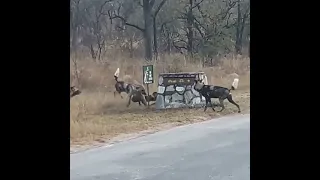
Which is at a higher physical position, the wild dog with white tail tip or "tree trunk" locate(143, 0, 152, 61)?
"tree trunk" locate(143, 0, 152, 61)

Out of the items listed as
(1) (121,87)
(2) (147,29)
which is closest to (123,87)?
(1) (121,87)

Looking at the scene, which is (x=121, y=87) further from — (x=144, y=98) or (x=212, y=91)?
(x=212, y=91)

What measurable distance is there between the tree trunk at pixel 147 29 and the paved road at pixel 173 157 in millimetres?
504

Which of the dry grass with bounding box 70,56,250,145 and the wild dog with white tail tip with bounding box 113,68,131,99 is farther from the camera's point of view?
the wild dog with white tail tip with bounding box 113,68,131,99

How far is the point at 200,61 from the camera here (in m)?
2.61

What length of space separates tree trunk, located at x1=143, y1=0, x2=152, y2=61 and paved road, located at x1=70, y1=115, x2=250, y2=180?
0.50 m

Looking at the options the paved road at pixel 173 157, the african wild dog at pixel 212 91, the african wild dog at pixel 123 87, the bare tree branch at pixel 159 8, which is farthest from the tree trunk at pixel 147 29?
the paved road at pixel 173 157

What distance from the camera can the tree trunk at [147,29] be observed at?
2.49 meters

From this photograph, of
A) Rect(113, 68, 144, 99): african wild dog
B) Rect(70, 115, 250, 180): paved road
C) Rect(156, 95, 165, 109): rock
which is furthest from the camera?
Rect(156, 95, 165, 109): rock

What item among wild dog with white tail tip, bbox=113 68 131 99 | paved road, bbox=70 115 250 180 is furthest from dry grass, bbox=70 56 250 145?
paved road, bbox=70 115 250 180

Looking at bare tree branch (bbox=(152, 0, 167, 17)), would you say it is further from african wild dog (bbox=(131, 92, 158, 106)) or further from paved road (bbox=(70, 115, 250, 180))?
paved road (bbox=(70, 115, 250, 180))

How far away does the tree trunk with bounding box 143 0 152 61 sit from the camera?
98.0 inches
